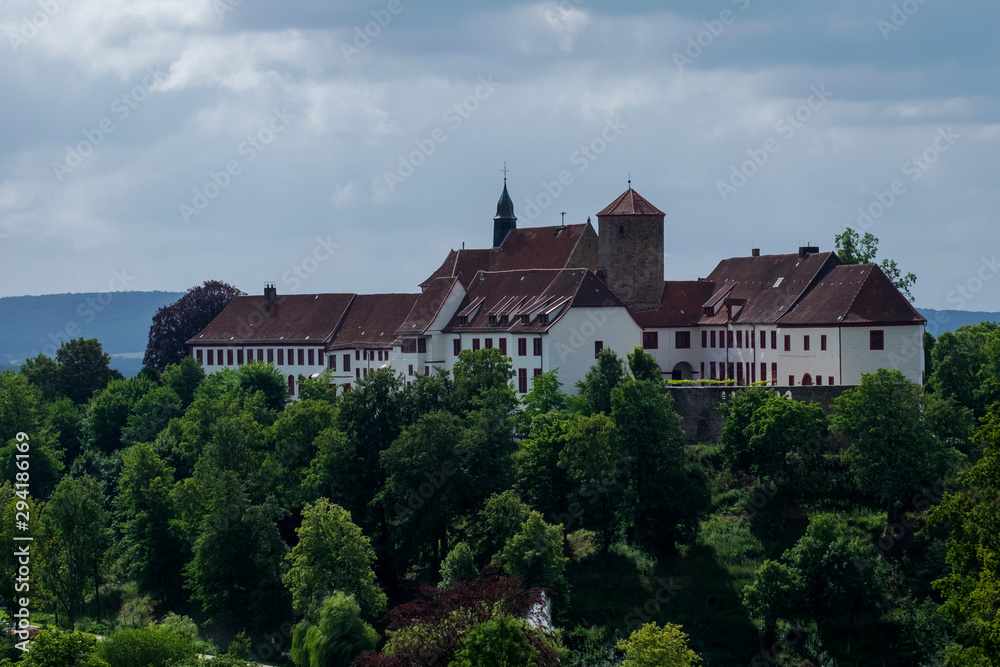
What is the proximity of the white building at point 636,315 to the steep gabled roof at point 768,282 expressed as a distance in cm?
8

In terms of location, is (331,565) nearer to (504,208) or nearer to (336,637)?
(336,637)

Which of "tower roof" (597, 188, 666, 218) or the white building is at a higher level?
"tower roof" (597, 188, 666, 218)

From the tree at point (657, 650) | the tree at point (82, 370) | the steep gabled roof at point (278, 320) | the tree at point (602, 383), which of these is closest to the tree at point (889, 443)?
the tree at point (602, 383)

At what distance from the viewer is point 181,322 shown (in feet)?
359

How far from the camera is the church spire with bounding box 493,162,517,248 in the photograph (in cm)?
9538

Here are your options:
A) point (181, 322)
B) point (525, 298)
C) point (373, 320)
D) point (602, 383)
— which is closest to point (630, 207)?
point (525, 298)

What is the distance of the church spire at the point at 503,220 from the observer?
95.4 m

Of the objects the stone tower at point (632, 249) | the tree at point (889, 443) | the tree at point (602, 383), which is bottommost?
the tree at point (889, 443)

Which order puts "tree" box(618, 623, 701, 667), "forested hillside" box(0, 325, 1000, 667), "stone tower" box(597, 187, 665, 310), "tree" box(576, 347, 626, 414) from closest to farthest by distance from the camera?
"tree" box(618, 623, 701, 667) < "forested hillside" box(0, 325, 1000, 667) < "tree" box(576, 347, 626, 414) < "stone tower" box(597, 187, 665, 310)

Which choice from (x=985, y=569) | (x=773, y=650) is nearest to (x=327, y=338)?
(x=773, y=650)

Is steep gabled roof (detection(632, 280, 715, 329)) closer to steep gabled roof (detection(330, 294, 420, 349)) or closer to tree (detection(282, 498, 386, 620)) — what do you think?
steep gabled roof (detection(330, 294, 420, 349))

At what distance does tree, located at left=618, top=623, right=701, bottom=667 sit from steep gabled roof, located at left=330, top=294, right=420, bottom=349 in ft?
150

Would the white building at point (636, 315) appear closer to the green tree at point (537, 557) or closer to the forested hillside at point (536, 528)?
the forested hillside at point (536, 528)

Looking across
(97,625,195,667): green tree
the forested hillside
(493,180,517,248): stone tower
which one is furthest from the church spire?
(97,625,195,667): green tree
